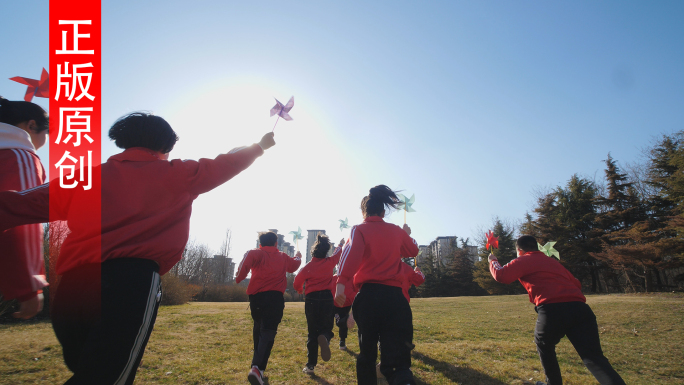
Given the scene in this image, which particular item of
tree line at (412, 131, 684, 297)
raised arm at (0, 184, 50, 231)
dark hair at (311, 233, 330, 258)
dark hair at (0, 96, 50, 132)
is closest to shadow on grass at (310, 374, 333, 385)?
dark hair at (311, 233, 330, 258)

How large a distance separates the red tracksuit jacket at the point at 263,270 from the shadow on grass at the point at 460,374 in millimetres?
2570

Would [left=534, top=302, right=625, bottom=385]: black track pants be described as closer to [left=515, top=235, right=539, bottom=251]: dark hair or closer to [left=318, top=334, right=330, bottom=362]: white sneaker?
[left=515, top=235, right=539, bottom=251]: dark hair

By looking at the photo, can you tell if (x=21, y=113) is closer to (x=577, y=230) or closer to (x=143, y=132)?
(x=143, y=132)

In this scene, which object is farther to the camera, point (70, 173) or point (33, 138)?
point (33, 138)

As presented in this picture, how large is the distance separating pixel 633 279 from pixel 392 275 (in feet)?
118

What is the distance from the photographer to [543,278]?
4.23m

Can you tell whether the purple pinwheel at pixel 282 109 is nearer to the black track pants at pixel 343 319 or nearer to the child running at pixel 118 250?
the child running at pixel 118 250

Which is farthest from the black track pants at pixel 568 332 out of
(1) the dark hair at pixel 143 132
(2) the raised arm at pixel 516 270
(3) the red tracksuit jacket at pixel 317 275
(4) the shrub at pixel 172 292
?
(4) the shrub at pixel 172 292

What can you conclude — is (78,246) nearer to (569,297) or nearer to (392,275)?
(392,275)

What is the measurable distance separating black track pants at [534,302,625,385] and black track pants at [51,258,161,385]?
4.29 meters

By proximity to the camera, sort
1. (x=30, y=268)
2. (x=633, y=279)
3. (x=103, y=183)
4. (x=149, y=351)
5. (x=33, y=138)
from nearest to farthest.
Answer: (x=103, y=183), (x=30, y=268), (x=33, y=138), (x=149, y=351), (x=633, y=279)

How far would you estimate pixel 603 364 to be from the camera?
3535 millimetres

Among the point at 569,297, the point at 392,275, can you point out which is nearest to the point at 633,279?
the point at 569,297

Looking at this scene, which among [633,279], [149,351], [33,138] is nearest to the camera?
[33,138]
